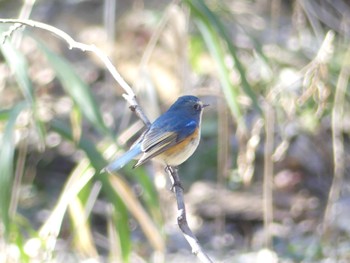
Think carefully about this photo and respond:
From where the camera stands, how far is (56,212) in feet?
13.6

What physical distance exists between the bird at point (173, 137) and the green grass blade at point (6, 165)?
0.40 meters

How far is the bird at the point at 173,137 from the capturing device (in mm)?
3822

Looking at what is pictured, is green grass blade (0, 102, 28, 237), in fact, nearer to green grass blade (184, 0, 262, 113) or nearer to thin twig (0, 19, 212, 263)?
thin twig (0, 19, 212, 263)

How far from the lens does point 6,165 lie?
367cm

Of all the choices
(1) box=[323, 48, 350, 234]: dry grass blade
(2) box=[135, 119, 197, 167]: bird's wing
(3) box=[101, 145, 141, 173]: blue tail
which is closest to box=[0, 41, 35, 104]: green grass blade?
(3) box=[101, 145, 141, 173]: blue tail

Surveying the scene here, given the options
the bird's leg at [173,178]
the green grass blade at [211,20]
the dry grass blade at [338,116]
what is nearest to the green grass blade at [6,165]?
the bird's leg at [173,178]

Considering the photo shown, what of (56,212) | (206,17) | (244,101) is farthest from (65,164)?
(206,17)

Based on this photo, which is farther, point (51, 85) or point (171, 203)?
point (51, 85)

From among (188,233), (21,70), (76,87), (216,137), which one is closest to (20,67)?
(21,70)

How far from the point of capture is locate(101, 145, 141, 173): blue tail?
3.59 meters

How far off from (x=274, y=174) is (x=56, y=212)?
3.14 meters

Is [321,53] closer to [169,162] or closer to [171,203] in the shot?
[169,162]

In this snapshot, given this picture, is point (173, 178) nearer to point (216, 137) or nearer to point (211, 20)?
point (211, 20)

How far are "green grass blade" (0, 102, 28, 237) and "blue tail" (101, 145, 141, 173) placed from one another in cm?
38
